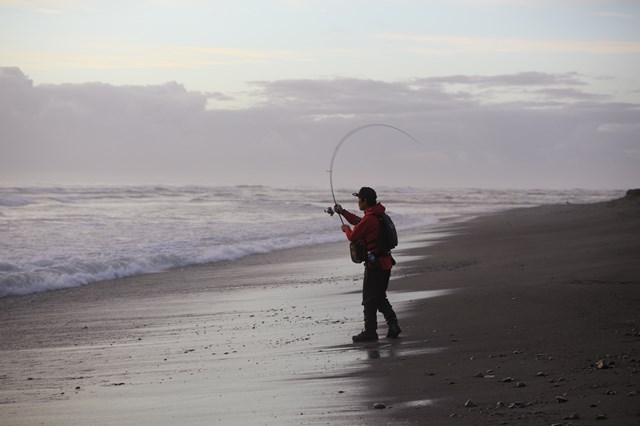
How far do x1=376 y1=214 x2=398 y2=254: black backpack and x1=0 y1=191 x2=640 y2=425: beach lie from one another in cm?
86

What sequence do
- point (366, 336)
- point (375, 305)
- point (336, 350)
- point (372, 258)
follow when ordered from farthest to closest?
point (372, 258), point (375, 305), point (366, 336), point (336, 350)

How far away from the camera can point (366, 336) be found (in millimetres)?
7555

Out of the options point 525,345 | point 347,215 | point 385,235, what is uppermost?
point 347,215

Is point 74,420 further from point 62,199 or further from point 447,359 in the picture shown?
point 62,199

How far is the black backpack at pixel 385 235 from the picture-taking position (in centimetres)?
796

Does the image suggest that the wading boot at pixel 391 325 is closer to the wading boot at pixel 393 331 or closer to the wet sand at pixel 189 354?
the wading boot at pixel 393 331

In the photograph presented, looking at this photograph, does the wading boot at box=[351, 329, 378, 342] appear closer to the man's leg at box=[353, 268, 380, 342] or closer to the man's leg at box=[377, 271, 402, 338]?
the man's leg at box=[353, 268, 380, 342]

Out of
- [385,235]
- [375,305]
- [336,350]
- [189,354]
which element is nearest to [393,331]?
[375,305]

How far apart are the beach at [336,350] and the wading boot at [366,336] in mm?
112

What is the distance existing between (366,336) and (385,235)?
104 cm

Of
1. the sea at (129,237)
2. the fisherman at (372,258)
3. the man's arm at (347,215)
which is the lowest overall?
the sea at (129,237)

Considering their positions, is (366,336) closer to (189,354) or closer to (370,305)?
(370,305)

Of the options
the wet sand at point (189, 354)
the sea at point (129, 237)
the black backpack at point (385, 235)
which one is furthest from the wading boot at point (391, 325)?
the sea at point (129, 237)

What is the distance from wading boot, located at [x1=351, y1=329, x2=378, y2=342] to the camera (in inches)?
296
